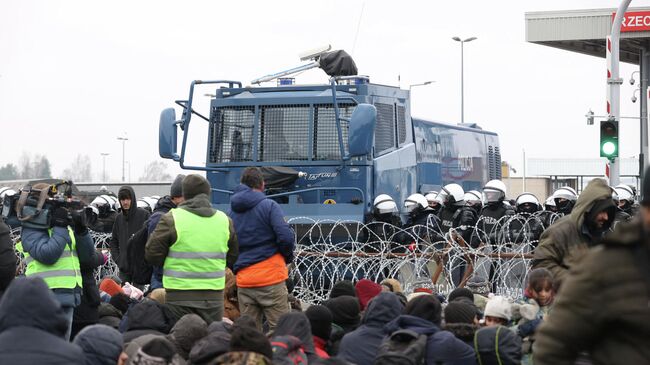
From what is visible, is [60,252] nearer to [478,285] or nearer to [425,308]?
[425,308]

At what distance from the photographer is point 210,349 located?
6895 mm

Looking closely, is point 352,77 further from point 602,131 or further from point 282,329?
point 282,329

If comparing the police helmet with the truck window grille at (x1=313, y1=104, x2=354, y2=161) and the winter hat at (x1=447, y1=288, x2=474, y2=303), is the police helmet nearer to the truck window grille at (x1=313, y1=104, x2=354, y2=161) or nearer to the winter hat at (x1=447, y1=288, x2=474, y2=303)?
the truck window grille at (x1=313, y1=104, x2=354, y2=161)

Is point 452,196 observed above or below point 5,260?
above

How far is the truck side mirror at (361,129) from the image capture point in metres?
15.0

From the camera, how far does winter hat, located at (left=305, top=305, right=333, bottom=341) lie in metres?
8.32

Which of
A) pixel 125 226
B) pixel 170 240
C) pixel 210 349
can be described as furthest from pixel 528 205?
pixel 210 349

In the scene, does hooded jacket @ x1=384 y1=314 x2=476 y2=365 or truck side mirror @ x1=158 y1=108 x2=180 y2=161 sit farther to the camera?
truck side mirror @ x1=158 y1=108 x2=180 y2=161

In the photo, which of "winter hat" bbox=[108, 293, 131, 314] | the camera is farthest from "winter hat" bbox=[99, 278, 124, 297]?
the camera

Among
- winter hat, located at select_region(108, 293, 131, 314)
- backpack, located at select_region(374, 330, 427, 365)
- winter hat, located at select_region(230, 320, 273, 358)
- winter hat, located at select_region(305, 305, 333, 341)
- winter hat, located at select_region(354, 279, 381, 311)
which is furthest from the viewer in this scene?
winter hat, located at select_region(108, 293, 131, 314)

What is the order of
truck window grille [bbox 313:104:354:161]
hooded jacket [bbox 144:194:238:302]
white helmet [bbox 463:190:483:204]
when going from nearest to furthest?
1. hooded jacket [bbox 144:194:238:302]
2. truck window grille [bbox 313:104:354:161]
3. white helmet [bbox 463:190:483:204]

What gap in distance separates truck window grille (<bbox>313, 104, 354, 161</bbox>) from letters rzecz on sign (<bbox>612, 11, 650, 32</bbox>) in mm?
18400

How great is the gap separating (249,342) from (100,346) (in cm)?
129

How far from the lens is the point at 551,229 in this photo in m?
8.50
